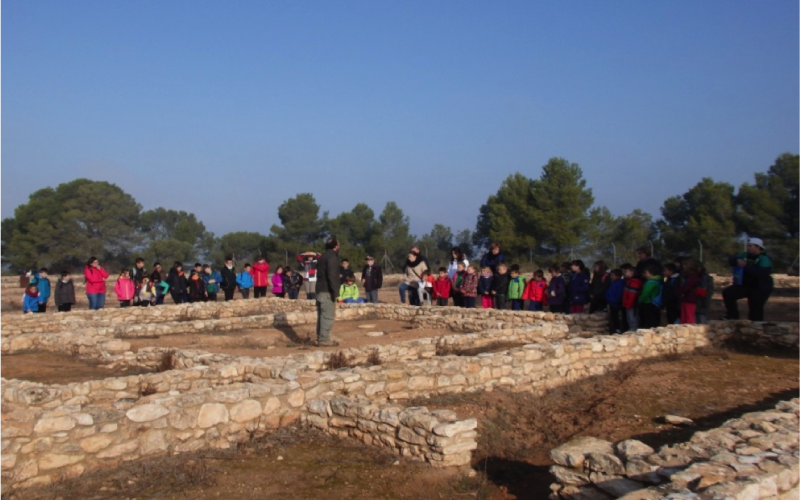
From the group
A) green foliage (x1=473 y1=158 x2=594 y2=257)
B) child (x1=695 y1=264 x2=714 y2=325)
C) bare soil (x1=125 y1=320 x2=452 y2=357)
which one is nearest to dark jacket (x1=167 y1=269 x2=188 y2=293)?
bare soil (x1=125 y1=320 x2=452 y2=357)

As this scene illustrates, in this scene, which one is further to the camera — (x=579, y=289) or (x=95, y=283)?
(x=95, y=283)

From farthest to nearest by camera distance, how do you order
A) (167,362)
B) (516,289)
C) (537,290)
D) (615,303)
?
(516,289) < (537,290) < (615,303) < (167,362)

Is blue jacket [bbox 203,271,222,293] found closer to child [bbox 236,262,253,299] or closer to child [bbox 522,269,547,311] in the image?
child [bbox 236,262,253,299]

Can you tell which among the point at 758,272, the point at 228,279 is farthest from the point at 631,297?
the point at 228,279

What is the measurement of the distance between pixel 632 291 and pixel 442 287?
244 inches

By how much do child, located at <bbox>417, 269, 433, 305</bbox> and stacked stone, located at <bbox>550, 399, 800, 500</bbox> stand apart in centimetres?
1242

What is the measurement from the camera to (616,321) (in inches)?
509

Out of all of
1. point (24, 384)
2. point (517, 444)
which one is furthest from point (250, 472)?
point (24, 384)

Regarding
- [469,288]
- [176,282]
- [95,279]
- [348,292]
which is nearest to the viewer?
[469,288]

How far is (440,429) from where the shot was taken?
5621 millimetres

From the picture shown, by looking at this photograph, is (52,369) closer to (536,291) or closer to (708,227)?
(536,291)

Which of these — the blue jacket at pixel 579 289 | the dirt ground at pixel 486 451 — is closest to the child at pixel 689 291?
the dirt ground at pixel 486 451

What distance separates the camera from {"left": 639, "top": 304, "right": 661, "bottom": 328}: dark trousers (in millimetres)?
12125

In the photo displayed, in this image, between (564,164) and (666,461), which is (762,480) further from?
(564,164)
